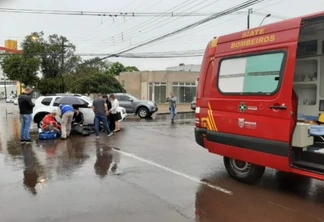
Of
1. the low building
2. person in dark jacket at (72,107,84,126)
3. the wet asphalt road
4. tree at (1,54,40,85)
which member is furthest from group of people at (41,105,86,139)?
the low building

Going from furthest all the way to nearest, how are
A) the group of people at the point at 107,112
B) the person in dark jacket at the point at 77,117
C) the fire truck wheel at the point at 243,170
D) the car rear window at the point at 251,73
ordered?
the person in dark jacket at the point at 77,117
the group of people at the point at 107,112
the fire truck wheel at the point at 243,170
the car rear window at the point at 251,73

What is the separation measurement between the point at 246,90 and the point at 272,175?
202cm

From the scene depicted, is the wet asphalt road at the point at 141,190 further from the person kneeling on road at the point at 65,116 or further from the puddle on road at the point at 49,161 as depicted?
the person kneeling on road at the point at 65,116

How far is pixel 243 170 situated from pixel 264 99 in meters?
1.52

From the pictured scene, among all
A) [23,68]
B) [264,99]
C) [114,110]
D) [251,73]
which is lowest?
[114,110]

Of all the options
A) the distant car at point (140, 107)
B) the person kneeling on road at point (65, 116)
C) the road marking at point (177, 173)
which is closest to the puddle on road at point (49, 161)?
the road marking at point (177, 173)

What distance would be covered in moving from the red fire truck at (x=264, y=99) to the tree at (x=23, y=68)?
3190 cm

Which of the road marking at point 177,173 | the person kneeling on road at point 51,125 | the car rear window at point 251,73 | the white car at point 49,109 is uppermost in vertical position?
the car rear window at point 251,73

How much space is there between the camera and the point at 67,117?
12703mm

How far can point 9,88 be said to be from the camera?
122 m

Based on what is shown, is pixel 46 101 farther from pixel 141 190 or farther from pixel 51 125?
pixel 141 190

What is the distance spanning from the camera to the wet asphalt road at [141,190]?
493 centimetres

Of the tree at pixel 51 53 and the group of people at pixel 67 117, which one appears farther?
the tree at pixel 51 53

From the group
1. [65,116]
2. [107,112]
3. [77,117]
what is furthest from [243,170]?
[77,117]
